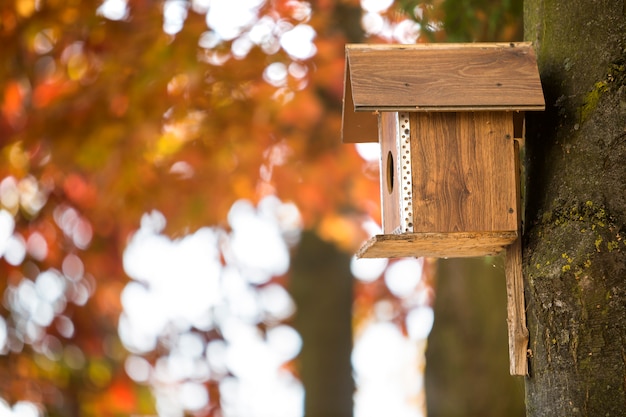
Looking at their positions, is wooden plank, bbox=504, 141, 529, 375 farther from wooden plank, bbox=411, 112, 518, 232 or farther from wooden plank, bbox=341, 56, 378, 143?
wooden plank, bbox=341, 56, 378, 143

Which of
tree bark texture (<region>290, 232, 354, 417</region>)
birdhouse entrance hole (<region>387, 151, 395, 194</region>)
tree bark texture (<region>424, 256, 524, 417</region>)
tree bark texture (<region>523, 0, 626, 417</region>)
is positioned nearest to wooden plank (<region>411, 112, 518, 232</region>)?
tree bark texture (<region>523, 0, 626, 417</region>)

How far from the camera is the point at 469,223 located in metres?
2.07

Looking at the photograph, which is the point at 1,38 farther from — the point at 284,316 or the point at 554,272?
the point at 284,316

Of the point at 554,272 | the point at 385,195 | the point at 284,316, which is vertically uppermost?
the point at 385,195

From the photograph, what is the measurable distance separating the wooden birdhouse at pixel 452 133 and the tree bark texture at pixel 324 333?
12.2ft

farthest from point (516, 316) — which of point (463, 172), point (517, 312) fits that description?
point (463, 172)

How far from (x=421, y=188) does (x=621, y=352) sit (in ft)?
2.06

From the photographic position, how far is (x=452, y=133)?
2.11 m

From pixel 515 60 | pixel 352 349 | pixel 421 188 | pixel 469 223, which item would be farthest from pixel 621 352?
pixel 352 349

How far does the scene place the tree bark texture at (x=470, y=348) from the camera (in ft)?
13.9

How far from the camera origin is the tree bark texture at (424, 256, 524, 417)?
13.9ft

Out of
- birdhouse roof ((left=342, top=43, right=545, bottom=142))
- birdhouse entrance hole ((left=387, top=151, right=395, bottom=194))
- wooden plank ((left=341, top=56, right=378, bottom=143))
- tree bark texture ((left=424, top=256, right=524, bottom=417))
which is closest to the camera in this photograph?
birdhouse roof ((left=342, top=43, right=545, bottom=142))

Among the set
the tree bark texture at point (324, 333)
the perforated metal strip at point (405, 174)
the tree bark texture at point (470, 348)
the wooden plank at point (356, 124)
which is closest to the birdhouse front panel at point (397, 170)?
the perforated metal strip at point (405, 174)

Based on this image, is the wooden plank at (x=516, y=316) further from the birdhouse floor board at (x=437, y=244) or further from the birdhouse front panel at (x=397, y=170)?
the birdhouse front panel at (x=397, y=170)
